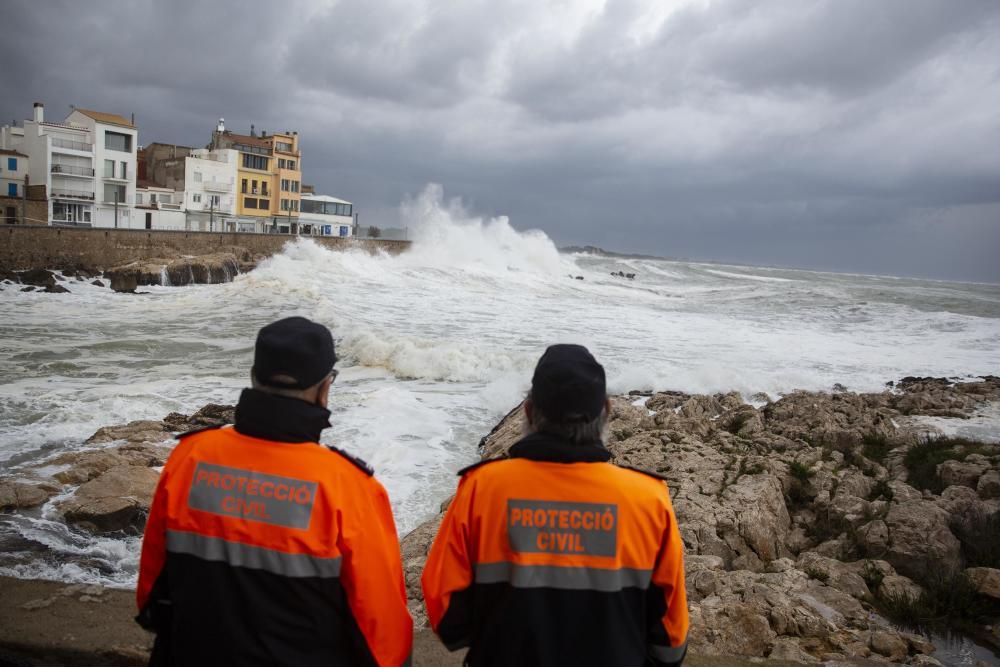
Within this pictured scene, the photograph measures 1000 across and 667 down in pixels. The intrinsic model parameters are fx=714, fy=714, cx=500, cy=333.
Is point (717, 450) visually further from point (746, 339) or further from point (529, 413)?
point (746, 339)

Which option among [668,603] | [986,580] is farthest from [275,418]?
[986,580]

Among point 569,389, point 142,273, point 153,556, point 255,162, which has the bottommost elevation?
point 142,273

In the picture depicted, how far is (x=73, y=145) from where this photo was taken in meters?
47.5

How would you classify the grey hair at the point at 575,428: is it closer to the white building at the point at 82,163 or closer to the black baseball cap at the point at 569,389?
the black baseball cap at the point at 569,389

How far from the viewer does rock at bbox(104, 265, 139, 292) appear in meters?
33.6

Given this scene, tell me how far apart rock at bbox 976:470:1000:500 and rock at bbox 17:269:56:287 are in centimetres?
3342

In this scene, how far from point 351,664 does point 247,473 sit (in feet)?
2.10

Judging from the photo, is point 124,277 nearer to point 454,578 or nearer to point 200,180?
point 200,180

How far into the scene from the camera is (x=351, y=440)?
10.2 meters

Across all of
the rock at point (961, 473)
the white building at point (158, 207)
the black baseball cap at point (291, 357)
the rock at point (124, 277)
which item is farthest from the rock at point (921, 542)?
the white building at point (158, 207)

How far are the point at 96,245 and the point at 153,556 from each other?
3835 centimetres

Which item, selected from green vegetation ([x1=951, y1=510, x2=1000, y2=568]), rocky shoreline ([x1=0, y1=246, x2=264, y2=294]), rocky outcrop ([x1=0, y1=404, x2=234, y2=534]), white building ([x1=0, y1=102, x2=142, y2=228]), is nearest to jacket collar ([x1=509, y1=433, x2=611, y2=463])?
green vegetation ([x1=951, y1=510, x2=1000, y2=568])

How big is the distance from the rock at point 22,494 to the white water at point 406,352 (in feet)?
1.03

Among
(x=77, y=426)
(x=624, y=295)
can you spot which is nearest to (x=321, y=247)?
(x=624, y=295)
